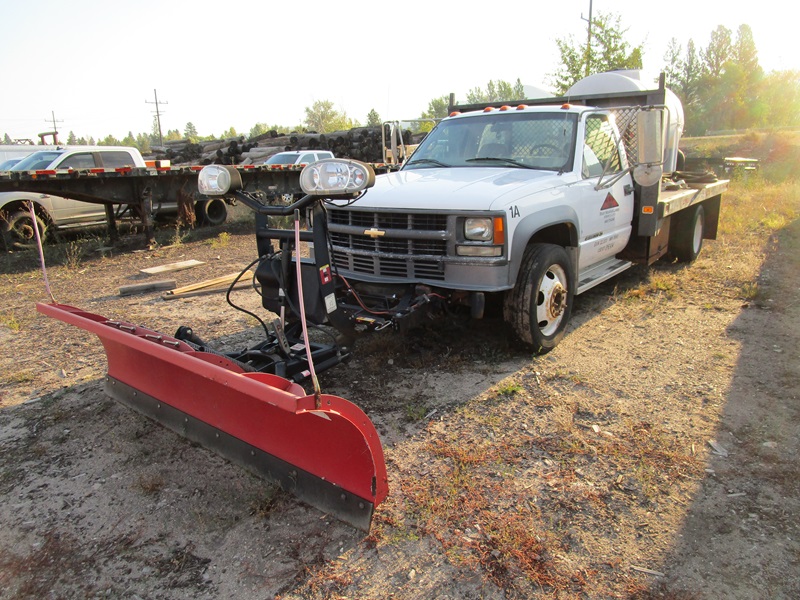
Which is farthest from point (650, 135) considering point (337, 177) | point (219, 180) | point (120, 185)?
point (120, 185)

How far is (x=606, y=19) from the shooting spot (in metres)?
22.4

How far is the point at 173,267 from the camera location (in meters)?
9.18

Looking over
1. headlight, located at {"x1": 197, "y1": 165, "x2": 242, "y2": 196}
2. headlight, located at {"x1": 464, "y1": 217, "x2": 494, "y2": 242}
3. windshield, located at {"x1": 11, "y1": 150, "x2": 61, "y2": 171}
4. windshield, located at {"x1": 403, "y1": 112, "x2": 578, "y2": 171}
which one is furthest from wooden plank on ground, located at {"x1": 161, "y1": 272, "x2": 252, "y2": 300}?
windshield, located at {"x1": 11, "y1": 150, "x2": 61, "y2": 171}

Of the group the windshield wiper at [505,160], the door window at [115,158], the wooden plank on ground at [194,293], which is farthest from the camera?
the door window at [115,158]

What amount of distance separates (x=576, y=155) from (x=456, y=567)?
13.1 ft

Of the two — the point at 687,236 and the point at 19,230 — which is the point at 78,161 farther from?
the point at 687,236

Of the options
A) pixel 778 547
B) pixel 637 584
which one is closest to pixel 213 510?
pixel 637 584

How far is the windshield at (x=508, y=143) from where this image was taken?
5398 mm

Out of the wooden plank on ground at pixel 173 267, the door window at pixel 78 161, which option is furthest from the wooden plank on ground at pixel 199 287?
the door window at pixel 78 161

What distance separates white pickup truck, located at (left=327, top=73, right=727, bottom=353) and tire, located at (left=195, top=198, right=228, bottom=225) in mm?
8544

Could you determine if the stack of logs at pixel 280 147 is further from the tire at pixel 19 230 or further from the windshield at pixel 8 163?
the tire at pixel 19 230

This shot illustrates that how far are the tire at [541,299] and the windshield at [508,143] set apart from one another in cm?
95

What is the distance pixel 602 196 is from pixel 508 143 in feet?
3.50

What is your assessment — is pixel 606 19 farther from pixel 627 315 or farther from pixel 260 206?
pixel 260 206
